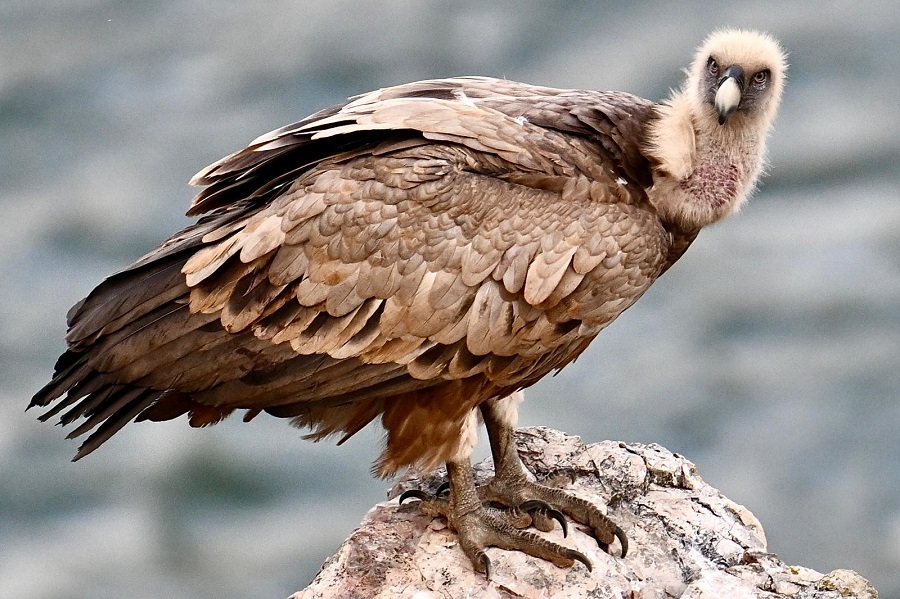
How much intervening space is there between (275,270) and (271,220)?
0.22 metres

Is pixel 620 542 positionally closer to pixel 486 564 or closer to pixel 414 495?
pixel 486 564

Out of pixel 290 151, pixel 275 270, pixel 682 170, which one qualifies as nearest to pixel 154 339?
pixel 275 270

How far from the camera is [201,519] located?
12820 mm

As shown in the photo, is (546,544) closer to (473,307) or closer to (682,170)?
(473,307)

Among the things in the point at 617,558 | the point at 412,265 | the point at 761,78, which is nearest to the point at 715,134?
the point at 761,78

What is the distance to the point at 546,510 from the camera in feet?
22.7

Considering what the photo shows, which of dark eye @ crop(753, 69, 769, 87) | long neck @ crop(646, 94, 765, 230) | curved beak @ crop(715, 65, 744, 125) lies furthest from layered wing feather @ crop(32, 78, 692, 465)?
dark eye @ crop(753, 69, 769, 87)

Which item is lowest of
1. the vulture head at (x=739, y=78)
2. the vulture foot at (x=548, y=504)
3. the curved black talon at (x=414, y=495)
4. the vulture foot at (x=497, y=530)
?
the vulture foot at (x=497, y=530)

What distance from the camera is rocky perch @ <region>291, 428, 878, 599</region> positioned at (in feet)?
21.4

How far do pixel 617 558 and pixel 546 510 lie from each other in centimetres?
39

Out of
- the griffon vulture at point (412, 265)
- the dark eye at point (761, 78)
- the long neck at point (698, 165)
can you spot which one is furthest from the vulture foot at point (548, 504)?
the dark eye at point (761, 78)

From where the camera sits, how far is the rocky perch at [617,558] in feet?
21.4

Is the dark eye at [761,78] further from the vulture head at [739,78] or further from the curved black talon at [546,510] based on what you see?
the curved black talon at [546,510]

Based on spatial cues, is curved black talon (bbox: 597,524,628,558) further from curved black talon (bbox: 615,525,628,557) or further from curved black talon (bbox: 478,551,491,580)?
curved black talon (bbox: 478,551,491,580)
